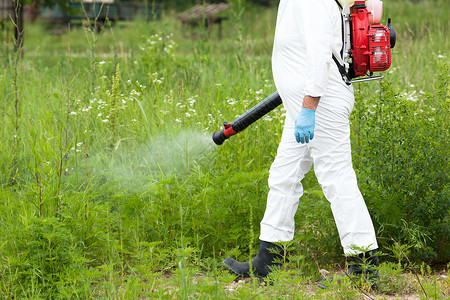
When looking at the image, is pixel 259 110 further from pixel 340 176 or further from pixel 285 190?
pixel 340 176

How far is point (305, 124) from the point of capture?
9.39 ft

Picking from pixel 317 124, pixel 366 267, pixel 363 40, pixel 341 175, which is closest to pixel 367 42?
pixel 363 40

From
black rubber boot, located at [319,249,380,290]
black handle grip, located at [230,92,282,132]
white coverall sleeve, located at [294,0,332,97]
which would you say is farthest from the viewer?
→ black handle grip, located at [230,92,282,132]

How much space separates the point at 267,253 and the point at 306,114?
926mm

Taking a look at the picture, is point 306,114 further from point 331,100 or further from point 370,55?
point 370,55

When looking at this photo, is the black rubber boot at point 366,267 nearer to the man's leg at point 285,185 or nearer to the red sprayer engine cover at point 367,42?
the man's leg at point 285,185

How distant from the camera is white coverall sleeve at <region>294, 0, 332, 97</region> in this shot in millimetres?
2812

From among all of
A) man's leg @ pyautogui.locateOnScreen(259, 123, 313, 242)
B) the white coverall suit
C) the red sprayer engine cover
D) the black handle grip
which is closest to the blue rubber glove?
the white coverall suit

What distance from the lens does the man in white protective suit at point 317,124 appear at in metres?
2.85

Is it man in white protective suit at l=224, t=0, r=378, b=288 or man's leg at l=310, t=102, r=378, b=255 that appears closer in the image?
man in white protective suit at l=224, t=0, r=378, b=288

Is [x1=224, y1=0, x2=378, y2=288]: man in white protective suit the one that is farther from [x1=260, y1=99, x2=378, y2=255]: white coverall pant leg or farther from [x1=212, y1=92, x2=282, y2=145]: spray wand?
[x1=212, y1=92, x2=282, y2=145]: spray wand

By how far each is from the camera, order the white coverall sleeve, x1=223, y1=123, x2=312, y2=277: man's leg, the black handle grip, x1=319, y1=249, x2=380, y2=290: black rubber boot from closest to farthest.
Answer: the white coverall sleeve
x1=319, y1=249, x2=380, y2=290: black rubber boot
x1=223, y1=123, x2=312, y2=277: man's leg
the black handle grip

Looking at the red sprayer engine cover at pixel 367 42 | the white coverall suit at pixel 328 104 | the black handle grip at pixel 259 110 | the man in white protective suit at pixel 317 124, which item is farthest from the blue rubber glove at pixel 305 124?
→ the black handle grip at pixel 259 110

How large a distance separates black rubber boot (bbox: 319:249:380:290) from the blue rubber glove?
2.31 feet
